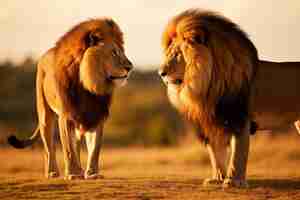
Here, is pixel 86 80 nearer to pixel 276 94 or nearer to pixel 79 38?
pixel 79 38

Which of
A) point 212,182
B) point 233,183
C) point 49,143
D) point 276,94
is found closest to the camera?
point 233,183

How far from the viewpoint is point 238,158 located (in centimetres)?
641

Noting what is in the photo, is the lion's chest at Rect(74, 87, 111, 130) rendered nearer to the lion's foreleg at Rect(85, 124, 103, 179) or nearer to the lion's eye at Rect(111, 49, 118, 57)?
the lion's foreleg at Rect(85, 124, 103, 179)

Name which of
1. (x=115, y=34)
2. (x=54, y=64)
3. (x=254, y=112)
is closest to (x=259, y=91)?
(x=254, y=112)

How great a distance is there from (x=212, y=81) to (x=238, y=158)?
0.64 metres

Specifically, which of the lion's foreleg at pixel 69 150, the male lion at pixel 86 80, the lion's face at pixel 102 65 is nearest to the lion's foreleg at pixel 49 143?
the male lion at pixel 86 80

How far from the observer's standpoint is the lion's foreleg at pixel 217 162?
6.61 metres

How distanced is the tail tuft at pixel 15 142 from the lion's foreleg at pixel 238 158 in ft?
8.20

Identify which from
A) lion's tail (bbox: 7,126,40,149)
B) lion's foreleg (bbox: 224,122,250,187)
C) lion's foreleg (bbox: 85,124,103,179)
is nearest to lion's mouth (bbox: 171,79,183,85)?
lion's foreleg (bbox: 224,122,250,187)

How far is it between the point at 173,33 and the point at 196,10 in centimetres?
28

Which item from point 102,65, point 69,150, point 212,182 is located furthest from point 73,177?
point 212,182

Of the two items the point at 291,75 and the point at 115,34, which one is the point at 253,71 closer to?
the point at 291,75

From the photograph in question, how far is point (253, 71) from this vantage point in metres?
6.57

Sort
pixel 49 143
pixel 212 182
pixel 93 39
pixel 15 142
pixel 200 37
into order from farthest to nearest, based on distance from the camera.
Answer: pixel 15 142 < pixel 49 143 < pixel 93 39 < pixel 212 182 < pixel 200 37
